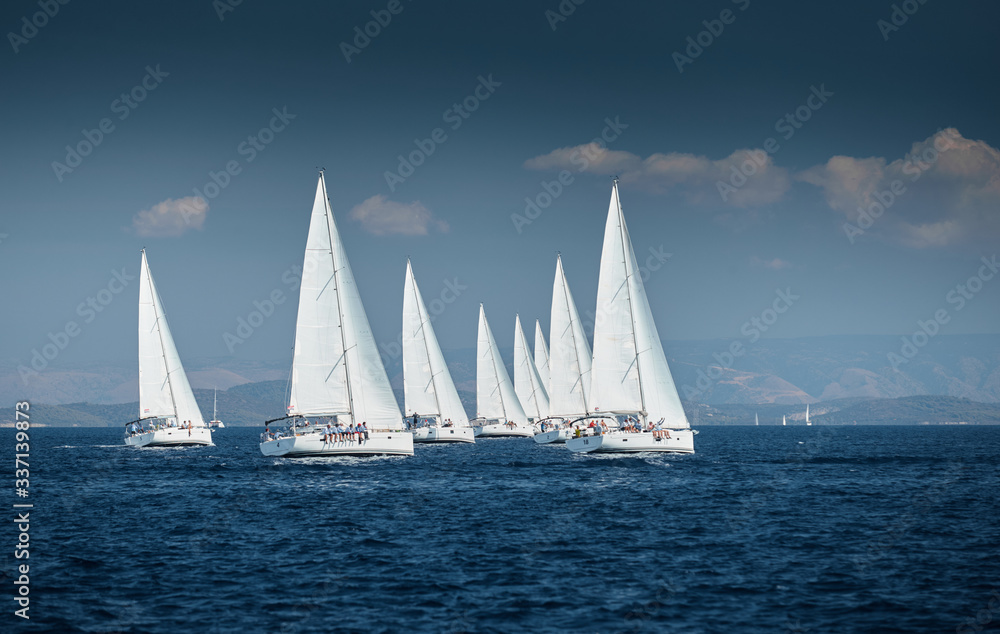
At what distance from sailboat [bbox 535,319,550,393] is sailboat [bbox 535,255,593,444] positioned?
16.2m

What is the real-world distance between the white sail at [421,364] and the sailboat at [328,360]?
2771 centimetres

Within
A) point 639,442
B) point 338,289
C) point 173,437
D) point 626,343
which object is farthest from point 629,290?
point 173,437

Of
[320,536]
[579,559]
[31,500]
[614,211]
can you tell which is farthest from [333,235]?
[579,559]

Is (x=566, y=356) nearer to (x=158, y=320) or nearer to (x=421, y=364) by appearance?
(x=421, y=364)

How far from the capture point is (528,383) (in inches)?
4281

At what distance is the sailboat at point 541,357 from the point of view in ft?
358

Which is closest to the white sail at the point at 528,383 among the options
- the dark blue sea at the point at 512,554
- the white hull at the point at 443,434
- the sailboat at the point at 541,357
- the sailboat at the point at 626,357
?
the sailboat at the point at 541,357

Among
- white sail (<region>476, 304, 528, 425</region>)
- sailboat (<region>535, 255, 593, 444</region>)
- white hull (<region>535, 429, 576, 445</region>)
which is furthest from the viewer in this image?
white sail (<region>476, 304, 528, 425</region>)

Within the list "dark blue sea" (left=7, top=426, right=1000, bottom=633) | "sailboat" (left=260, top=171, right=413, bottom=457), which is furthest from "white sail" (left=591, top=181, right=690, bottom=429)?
"sailboat" (left=260, top=171, right=413, bottom=457)

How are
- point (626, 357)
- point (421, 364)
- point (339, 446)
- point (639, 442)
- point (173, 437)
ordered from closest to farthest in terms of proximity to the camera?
point (339, 446), point (639, 442), point (626, 357), point (173, 437), point (421, 364)

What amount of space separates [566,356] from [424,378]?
1535cm

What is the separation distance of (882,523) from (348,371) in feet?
113

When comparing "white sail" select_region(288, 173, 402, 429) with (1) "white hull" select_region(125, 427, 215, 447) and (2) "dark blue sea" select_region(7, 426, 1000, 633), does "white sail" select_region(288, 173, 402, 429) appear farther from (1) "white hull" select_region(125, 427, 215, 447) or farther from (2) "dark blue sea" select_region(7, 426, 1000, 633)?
(1) "white hull" select_region(125, 427, 215, 447)

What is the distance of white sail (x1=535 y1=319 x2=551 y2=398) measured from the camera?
109 metres
